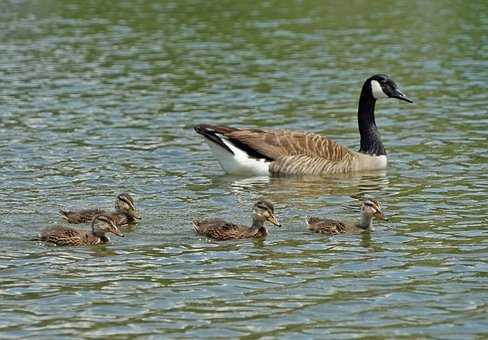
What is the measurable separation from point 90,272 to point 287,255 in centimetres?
242

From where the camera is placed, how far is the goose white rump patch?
2078 cm

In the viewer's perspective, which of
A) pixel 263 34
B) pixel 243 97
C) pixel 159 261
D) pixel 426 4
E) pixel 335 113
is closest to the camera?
pixel 159 261

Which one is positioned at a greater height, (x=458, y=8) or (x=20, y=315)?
(x=458, y=8)

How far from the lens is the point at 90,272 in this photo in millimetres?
14422

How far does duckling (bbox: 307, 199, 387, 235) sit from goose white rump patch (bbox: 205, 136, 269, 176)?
4.65m

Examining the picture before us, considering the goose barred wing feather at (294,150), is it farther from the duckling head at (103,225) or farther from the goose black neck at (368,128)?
the duckling head at (103,225)

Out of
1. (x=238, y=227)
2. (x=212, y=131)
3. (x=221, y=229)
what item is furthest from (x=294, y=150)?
(x=221, y=229)

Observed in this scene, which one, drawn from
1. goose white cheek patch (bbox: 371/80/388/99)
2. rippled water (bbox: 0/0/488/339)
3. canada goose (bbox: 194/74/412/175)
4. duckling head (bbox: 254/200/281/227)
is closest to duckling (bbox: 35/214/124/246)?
rippled water (bbox: 0/0/488/339)

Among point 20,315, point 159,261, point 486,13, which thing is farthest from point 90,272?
point 486,13

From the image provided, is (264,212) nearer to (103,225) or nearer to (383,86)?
(103,225)

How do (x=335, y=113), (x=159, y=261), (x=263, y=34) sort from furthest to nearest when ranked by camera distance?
(x=263, y=34)
(x=335, y=113)
(x=159, y=261)

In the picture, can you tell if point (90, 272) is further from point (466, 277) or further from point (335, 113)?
point (335, 113)

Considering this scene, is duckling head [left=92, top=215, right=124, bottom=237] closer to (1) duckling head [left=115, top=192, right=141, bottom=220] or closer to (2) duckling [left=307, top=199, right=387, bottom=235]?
(1) duckling head [left=115, top=192, right=141, bottom=220]

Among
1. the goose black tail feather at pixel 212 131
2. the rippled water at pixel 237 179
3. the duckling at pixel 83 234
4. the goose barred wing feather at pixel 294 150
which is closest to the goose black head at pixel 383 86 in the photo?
the rippled water at pixel 237 179
